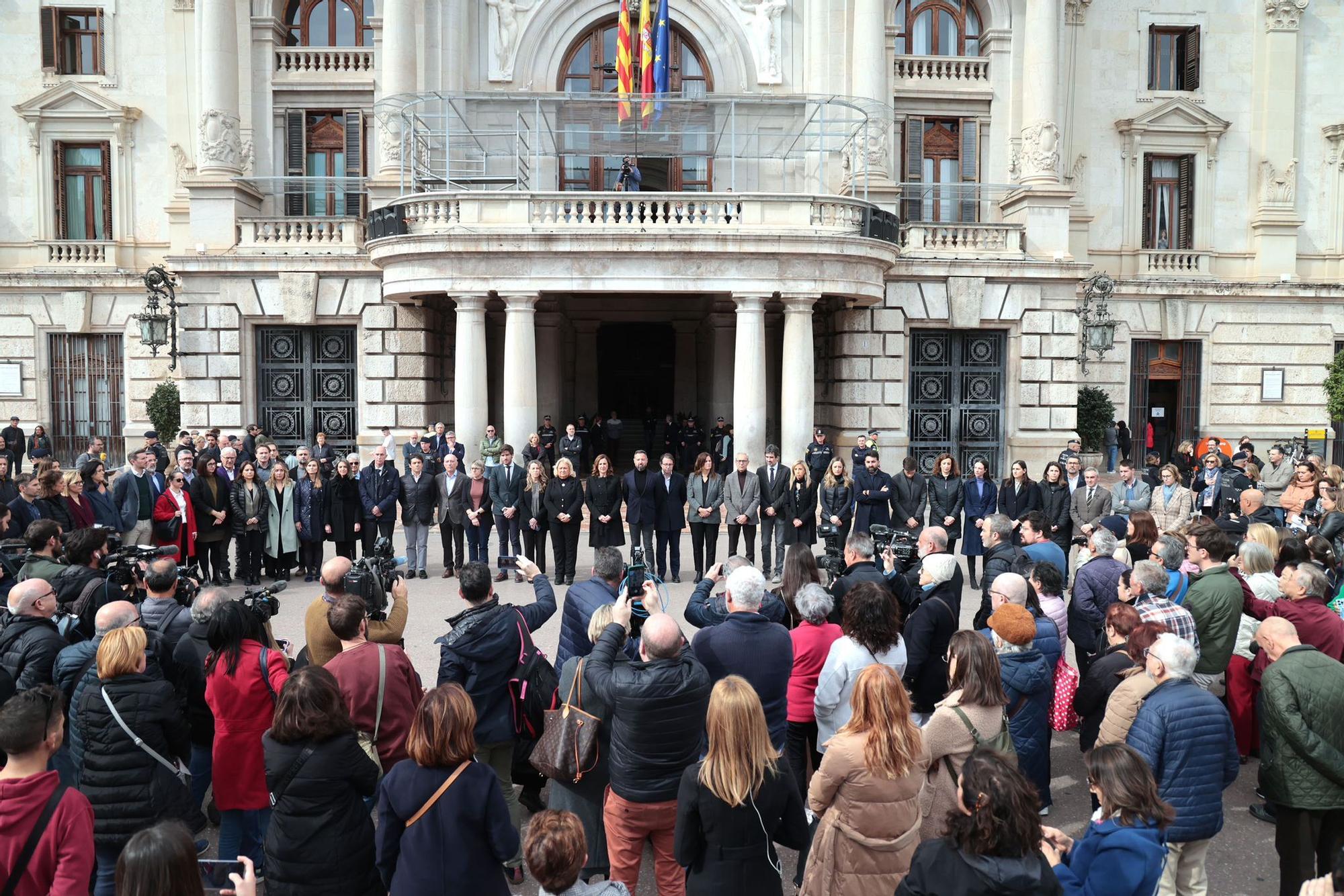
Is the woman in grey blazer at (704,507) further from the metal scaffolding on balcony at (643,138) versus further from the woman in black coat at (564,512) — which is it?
the metal scaffolding on balcony at (643,138)

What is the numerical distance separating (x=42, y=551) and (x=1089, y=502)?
471 inches

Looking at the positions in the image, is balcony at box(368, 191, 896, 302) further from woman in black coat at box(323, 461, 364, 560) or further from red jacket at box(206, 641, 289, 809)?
red jacket at box(206, 641, 289, 809)

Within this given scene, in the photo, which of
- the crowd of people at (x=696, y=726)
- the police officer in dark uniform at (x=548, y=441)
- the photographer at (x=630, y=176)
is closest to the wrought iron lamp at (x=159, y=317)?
the police officer in dark uniform at (x=548, y=441)

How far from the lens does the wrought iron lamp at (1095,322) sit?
73.1 ft

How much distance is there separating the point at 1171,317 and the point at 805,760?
77.6 ft

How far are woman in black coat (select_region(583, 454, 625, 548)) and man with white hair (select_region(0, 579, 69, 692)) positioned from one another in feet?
27.1

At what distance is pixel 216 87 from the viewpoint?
22.3 m

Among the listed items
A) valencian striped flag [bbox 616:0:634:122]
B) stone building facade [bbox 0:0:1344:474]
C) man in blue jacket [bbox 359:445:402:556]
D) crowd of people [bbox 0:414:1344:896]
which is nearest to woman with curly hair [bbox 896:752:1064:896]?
crowd of people [bbox 0:414:1344:896]

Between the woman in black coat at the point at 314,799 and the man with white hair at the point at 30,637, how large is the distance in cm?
231

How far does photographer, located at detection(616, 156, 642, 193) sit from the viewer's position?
21.2 metres

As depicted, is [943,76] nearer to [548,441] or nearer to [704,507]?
[548,441]

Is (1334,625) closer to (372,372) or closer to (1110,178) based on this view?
(372,372)

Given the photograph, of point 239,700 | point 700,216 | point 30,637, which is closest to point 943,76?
point 700,216

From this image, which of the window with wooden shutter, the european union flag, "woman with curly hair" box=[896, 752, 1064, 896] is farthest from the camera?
the window with wooden shutter
